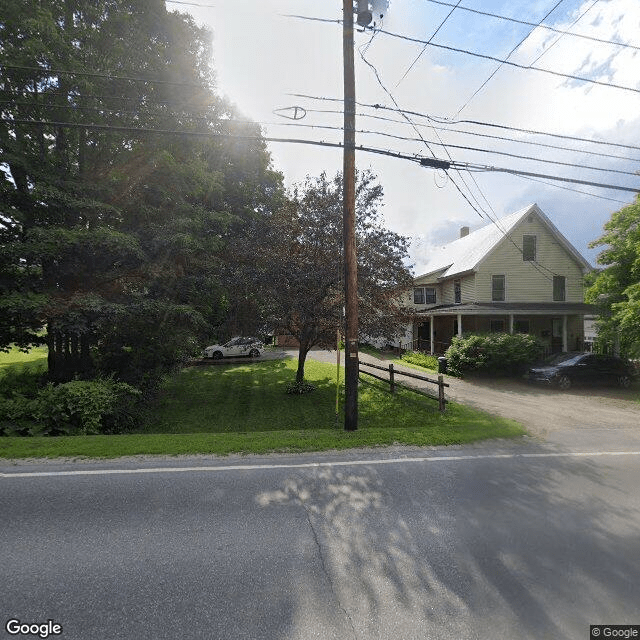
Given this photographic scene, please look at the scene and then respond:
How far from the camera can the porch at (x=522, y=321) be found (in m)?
22.0

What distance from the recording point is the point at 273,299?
12.8 m

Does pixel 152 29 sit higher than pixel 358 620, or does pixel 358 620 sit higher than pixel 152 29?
pixel 152 29

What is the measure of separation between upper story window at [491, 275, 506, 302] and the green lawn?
1227 cm

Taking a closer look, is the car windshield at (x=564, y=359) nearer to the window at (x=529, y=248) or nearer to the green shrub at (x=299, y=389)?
the window at (x=529, y=248)

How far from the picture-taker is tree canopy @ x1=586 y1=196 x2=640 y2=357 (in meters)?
16.0

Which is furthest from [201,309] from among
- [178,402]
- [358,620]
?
[358,620]

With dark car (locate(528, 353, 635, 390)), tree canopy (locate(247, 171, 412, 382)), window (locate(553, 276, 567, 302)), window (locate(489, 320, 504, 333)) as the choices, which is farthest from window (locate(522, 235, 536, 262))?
tree canopy (locate(247, 171, 412, 382))

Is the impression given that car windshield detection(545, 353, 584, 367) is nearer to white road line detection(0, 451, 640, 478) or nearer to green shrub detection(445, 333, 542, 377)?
green shrub detection(445, 333, 542, 377)

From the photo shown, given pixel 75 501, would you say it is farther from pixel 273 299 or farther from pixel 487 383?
pixel 487 383

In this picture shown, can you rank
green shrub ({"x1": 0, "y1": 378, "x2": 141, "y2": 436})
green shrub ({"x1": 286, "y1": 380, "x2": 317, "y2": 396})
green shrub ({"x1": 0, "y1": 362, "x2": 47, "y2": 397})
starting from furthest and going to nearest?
green shrub ({"x1": 286, "y1": 380, "x2": 317, "y2": 396}) < green shrub ({"x1": 0, "y1": 362, "x2": 47, "y2": 397}) < green shrub ({"x1": 0, "y1": 378, "x2": 141, "y2": 436})

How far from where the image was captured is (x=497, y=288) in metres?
24.1

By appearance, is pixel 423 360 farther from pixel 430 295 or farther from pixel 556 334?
pixel 556 334

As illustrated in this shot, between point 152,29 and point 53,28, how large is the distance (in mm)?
4494

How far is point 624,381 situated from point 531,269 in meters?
10.4
